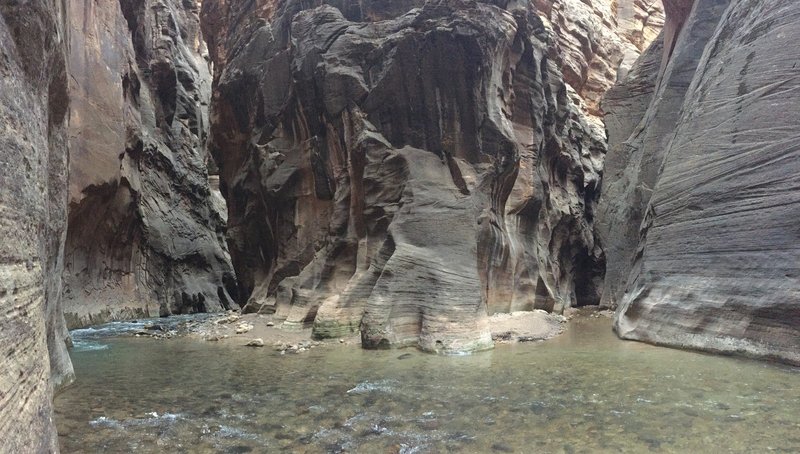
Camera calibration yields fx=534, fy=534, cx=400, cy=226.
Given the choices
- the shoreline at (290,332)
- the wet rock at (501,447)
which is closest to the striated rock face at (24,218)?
the wet rock at (501,447)

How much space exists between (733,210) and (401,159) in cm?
738

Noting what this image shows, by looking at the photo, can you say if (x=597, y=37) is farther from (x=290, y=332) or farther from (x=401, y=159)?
(x=290, y=332)

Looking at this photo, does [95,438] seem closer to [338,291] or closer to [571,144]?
[338,291]

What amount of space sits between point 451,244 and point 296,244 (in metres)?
8.20

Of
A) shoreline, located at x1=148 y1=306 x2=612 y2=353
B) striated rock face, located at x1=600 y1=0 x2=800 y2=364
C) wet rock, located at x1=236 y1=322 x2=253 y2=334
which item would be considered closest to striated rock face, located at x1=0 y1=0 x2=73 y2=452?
shoreline, located at x1=148 y1=306 x2=612 y2=353

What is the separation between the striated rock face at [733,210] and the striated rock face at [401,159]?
371 cm

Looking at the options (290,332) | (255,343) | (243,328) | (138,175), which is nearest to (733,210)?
(255,343)

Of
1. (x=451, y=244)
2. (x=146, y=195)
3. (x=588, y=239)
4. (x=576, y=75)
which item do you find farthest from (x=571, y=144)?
(x=146, y=195)

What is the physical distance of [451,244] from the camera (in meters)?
12.4

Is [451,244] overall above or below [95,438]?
above

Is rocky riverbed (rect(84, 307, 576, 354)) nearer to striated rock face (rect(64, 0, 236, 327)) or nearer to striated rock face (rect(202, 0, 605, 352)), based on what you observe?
striated rock face (rect(202, 0, 605, 352))

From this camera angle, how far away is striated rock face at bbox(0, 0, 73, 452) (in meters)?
3.34

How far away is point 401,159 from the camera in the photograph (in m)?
13.7

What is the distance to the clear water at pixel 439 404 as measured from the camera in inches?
185
